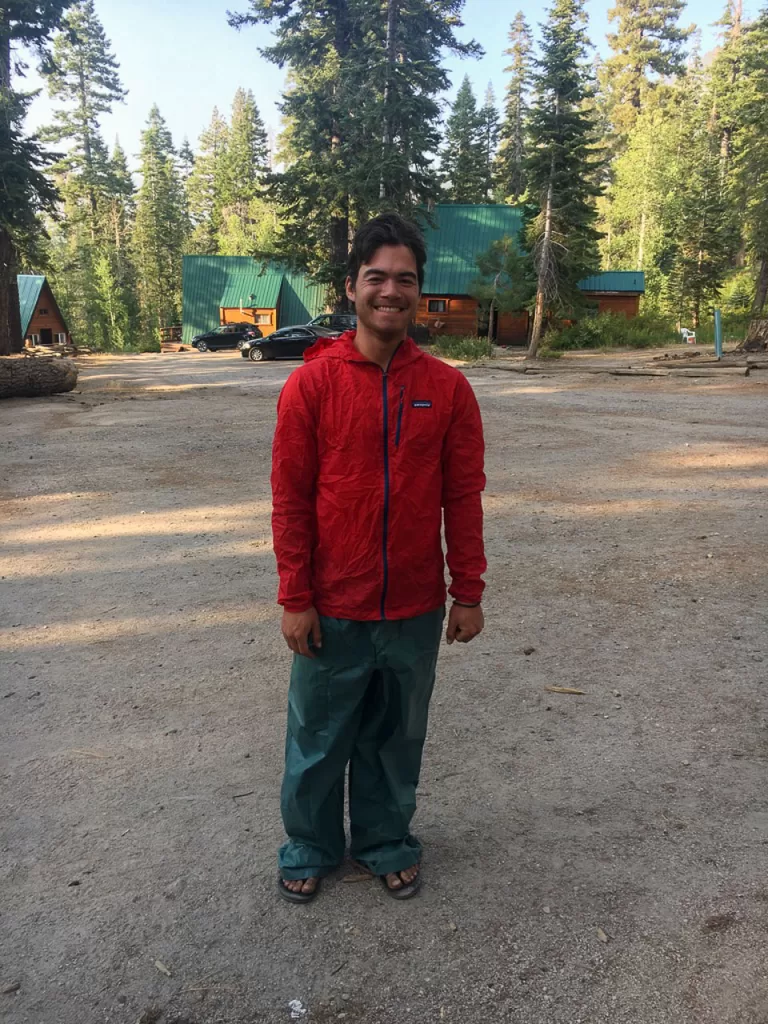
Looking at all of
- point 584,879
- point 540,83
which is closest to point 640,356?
point 540,83

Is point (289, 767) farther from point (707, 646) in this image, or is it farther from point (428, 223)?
point (428, 223)

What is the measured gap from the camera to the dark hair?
2.26m

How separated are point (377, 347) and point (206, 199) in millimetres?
76646

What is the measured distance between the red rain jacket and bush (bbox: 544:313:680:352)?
2937 centimetres

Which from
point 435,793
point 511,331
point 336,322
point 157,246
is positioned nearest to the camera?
point 435,793

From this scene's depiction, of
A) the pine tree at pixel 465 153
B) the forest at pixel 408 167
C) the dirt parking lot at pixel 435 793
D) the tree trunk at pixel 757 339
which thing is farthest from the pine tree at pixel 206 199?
the dirt parking lot at pixel 435 793

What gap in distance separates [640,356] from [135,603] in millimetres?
25672

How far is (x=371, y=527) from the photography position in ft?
7.48

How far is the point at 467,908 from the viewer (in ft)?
7.95

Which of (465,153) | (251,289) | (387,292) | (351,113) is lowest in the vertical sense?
(387,292)

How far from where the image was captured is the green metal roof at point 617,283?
115 ft

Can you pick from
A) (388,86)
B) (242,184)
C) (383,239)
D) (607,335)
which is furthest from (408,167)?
(242,184)

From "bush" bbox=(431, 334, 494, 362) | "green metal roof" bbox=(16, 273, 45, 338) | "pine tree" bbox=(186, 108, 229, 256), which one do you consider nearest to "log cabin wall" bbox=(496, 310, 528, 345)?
"bush" bbox=(431, 334, 494, 362)

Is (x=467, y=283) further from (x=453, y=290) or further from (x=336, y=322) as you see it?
(x=336, y=322)
